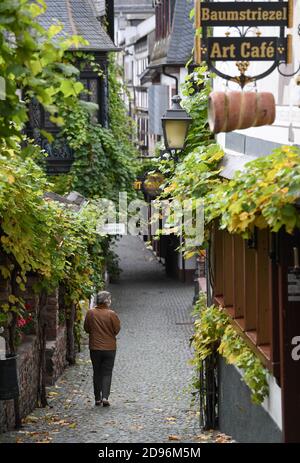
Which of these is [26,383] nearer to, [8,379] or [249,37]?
[8,379]

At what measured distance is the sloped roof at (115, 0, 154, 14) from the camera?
2763 inches

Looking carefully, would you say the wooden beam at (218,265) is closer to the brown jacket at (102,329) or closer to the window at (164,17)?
the brown jacket at (102,329)

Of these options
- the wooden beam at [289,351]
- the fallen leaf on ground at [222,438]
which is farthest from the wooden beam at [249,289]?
the wooden beam at [289,351]

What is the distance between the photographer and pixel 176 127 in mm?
13016

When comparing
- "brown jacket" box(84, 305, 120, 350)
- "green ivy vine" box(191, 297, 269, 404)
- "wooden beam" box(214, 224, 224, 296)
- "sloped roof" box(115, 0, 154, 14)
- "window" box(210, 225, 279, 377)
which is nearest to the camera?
"window" box(210, 225, 279, 377)

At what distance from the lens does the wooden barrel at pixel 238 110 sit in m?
7.43

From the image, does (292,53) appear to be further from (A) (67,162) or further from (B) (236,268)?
(A) (67,162)

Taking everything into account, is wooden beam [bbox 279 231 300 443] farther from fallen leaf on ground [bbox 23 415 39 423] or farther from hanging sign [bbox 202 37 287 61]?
fallen leaf on ground [bbox 23 415 39 423]

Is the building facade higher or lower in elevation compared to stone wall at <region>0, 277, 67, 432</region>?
higher

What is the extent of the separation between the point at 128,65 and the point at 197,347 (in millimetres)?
60057

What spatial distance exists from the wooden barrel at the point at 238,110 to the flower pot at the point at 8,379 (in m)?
4.86

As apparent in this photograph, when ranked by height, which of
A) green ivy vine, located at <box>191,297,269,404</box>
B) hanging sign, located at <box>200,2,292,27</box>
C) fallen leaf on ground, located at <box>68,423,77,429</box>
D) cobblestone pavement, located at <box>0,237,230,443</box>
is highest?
hanging sign, located at <box>200,2,292,27</box>

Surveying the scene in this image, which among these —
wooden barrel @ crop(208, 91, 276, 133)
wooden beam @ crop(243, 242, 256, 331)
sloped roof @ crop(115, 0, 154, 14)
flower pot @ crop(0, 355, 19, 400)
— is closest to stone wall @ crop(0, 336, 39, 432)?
flower pot @ crop(0, 355, 19, 400)

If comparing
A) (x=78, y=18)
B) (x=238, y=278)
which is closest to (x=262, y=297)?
(x=238, y=278)
